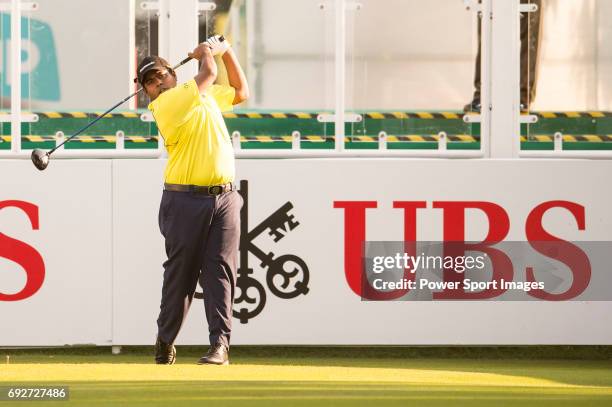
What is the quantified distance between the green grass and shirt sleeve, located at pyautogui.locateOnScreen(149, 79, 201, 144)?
1350 mm

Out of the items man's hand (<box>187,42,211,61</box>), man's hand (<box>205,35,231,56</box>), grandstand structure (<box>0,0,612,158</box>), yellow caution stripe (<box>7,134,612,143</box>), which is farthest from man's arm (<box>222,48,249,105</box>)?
yellow caution stripe (<box>7,134,612,143</box>)

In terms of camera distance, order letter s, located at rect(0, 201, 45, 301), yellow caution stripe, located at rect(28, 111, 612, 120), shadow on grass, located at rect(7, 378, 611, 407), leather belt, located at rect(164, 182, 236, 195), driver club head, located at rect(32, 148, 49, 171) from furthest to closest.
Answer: yellow caution stripe, located at rect(28, 111, 612, 120), letter s, located at rect(0, 201, 45, 301), driver club head, located at rect(32, 148, 49, 171), leather belt, located at rect(164, 182, 236, 195), shadow on grass, located at rect(7, 378, 611, 407)

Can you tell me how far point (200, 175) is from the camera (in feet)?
29.7

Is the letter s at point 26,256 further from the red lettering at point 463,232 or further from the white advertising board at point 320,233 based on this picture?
the red lettering at point 463,232

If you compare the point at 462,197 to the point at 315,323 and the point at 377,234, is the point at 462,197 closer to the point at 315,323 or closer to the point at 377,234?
the point at 377,234

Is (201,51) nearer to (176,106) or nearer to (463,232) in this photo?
(176,106)

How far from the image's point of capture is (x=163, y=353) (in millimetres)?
9367

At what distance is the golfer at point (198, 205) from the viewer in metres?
9.06

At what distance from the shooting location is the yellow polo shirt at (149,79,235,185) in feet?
29.7

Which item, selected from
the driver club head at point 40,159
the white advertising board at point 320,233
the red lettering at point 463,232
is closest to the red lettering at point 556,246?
the white advertising board at point 320,233

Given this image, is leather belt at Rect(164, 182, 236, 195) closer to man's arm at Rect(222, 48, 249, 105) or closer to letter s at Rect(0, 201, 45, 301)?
man's arm at Rect(222, 48, 249, 105)

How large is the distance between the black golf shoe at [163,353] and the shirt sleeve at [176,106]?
118cm

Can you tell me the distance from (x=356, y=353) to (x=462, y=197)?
1.39 metres

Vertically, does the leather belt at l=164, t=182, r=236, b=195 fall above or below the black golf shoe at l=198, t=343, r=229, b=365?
above
